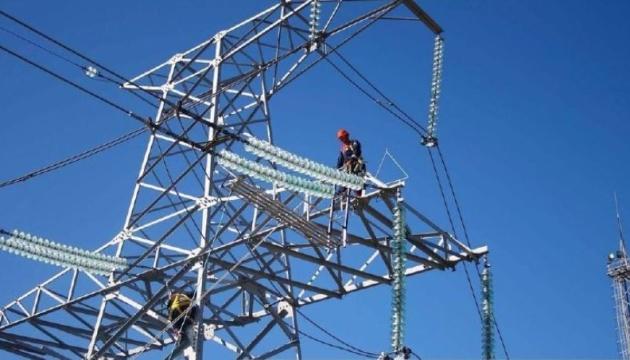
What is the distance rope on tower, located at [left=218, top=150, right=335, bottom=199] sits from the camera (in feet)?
67.1

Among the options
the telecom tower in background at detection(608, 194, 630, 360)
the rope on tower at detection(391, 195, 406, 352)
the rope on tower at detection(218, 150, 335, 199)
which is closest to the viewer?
the rope on tower at detection(218, 150, 335, 199)

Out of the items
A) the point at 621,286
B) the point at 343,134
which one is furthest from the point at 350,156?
the point at 621,286

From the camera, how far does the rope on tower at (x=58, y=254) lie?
75.5 ft

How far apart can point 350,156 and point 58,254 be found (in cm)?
670

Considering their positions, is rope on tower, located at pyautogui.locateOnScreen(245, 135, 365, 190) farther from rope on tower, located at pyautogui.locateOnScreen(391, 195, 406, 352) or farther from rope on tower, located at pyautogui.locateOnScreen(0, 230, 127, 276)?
A: rope on tower, located at pyautogui.locateOnScreen(0, 230, 127, 276)

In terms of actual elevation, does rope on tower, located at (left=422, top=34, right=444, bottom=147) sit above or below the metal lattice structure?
above

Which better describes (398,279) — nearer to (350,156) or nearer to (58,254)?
(350,156)

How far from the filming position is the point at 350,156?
77.6 feet

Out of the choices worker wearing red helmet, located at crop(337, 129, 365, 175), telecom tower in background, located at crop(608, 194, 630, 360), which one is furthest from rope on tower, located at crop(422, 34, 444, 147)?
telecom tower in background, located at crop(608, 194, 630, 360)

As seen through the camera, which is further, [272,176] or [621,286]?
[621,286]

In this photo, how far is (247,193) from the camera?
2212cm

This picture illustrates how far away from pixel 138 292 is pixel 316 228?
4.81 metres

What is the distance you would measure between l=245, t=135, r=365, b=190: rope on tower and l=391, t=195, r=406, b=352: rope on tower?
104cm

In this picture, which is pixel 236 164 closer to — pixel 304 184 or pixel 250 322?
pixel 304 184
